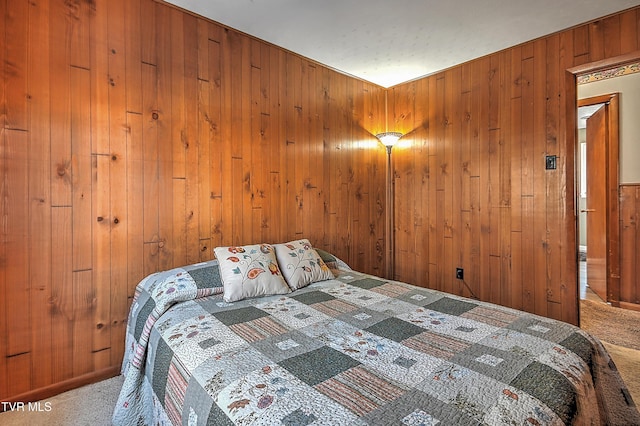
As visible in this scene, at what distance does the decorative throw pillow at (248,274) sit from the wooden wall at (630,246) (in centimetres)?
374

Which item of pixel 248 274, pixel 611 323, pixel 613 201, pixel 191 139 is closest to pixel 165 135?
pixel 191 139

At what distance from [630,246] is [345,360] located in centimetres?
392

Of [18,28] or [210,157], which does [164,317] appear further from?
[18,28]

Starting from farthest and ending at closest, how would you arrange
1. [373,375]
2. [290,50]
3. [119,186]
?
[290,50], [119,186], [373,375]

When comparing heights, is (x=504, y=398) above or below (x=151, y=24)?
below

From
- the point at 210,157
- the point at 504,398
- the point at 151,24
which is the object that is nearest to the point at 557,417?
the point at 504,398

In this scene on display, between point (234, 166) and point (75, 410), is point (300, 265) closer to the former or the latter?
point (234, 166)

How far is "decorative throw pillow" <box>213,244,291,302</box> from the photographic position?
1.94 m

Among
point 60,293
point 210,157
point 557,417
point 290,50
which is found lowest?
point 557,417

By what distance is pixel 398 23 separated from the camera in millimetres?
2469

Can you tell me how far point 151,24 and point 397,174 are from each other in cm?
275

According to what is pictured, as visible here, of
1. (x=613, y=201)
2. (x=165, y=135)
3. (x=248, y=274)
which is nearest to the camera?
(x=248, y=274)

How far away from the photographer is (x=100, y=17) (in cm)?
201

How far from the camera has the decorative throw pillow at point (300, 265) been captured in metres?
2.23
